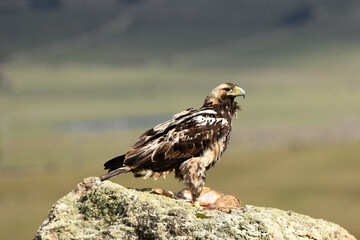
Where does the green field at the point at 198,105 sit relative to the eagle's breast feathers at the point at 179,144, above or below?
above

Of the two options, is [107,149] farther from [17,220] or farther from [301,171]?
[17,220]

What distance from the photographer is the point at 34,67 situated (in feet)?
585

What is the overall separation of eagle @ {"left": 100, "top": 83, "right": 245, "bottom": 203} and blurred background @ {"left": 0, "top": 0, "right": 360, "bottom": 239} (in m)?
22.2

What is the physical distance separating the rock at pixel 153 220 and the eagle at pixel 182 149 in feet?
3.84

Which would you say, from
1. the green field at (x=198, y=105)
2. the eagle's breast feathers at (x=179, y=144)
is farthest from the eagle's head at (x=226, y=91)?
the green field at (x=198, y=105)

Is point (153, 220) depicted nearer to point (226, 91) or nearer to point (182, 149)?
point (182, 149)

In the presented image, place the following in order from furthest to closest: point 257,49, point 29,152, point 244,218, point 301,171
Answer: point 257,49, point 29,152, point 301,171, point 244,218

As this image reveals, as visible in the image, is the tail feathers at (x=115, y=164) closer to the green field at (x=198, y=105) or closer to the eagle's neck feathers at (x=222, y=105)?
the eagle's neck feathers at (x=222, y=105)

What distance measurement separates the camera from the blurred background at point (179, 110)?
142 feet

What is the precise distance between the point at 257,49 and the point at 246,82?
3607cm

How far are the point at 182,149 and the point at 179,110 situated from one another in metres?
124

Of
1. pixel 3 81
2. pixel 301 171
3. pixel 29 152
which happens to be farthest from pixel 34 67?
pixel 301 171

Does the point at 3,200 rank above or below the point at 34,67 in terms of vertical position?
below

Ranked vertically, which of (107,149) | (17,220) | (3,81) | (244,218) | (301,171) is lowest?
(244,218)
